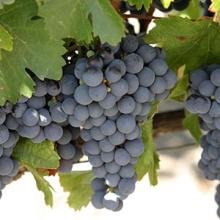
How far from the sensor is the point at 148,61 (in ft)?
2.81

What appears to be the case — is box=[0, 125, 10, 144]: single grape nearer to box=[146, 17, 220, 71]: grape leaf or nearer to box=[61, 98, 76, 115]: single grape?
box=[61, 98, 76, 115]: single grape

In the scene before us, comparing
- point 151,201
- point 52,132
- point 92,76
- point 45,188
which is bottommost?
point 151,201

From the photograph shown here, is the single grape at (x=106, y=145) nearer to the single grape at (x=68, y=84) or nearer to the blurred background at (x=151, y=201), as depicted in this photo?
the single grape at (x=68, y=84)

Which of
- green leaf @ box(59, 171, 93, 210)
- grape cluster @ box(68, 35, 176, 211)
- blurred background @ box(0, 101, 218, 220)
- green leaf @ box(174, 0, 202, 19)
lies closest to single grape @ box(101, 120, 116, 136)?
grape cluster @ box(68, 35, 176, 211)

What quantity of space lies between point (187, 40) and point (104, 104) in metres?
0.19

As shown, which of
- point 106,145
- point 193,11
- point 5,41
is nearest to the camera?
point 5,41

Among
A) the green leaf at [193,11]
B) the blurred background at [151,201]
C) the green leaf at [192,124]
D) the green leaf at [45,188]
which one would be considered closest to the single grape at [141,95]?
the green leaf at [45,188]

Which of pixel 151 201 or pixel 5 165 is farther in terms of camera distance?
pixel 151 201

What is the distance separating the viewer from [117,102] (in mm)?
851

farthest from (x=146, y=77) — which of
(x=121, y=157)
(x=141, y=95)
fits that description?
(x=121, y=157)

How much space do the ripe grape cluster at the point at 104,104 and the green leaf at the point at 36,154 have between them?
2cm

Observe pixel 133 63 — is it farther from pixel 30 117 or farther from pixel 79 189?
pixel 79 189

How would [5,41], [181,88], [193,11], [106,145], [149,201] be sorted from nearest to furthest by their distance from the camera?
[5,41] < [106,145] < [181,88] < [193,11] < [149,201]

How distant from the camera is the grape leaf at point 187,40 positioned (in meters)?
0.91
